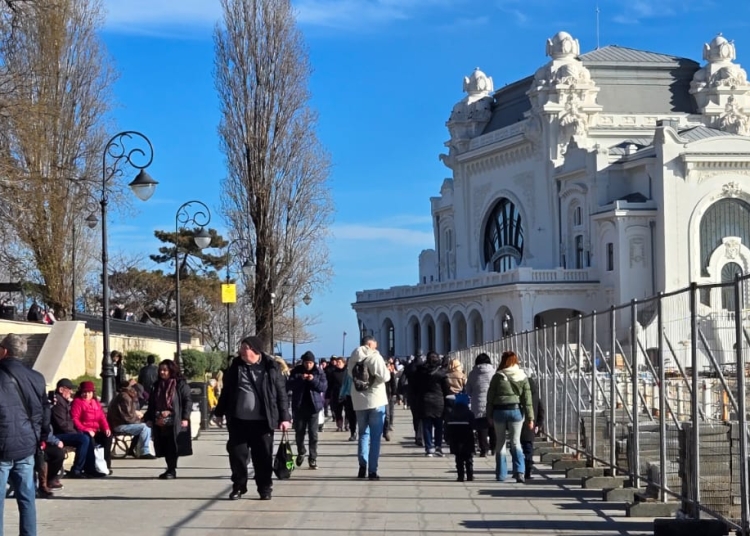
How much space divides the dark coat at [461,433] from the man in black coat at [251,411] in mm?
3303

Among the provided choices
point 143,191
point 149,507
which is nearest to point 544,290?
point 143,191

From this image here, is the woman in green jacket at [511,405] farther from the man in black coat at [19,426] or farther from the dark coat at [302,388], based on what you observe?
the man in black coat at [19,426]

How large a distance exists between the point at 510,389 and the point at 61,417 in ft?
18.7

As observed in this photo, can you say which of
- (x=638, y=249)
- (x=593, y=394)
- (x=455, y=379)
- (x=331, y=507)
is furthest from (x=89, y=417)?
(x=638, y=249)

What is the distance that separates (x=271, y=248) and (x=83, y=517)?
35.6 metres

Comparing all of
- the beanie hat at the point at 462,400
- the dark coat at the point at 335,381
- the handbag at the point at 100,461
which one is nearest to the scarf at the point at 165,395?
the handbag at the point at 100,461

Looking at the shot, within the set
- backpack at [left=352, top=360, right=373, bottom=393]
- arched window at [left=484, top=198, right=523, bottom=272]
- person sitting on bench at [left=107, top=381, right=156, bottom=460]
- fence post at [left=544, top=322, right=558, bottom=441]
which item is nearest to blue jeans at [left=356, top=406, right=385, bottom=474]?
backpack at [left=352, top=360, right=373, bottom=393]

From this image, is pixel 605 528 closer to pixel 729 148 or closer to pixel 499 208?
pixel 729 148

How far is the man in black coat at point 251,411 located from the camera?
49.6ft

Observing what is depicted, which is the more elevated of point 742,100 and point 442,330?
point 742,100

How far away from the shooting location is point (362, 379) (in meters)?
18.1

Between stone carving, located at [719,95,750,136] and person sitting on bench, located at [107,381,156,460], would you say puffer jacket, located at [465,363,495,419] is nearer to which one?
person sitting on bench, located at [107,381,156,460]

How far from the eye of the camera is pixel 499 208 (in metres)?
101

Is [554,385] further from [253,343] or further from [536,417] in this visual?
[253,343]
